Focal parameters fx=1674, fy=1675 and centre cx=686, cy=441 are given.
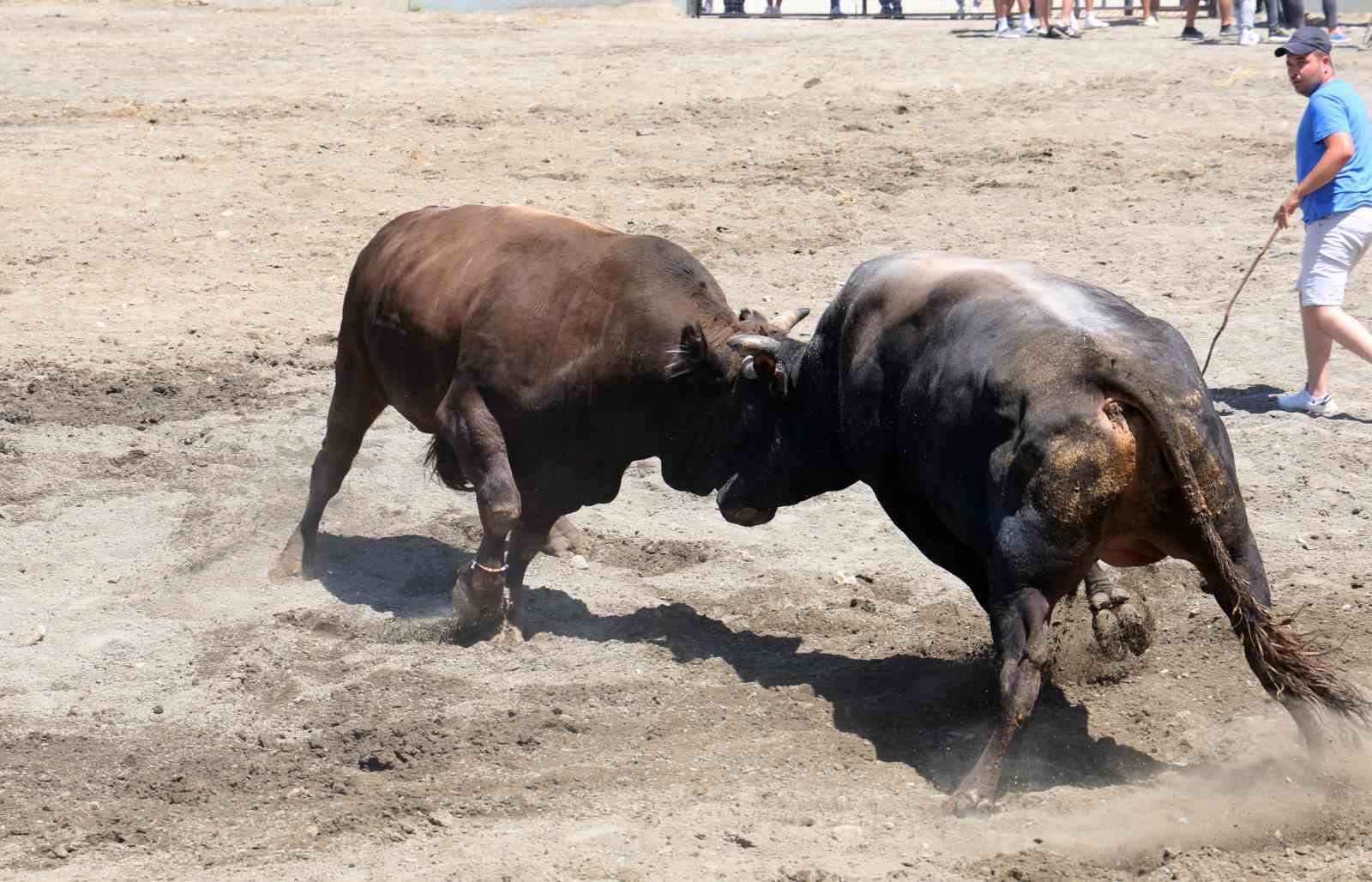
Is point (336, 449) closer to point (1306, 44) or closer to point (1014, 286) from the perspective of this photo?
point (1014, 286)

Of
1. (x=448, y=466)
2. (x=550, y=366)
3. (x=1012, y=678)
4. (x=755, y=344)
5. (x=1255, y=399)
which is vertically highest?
(x=755, y=344)

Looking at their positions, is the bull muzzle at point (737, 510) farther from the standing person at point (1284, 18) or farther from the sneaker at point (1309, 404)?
the standing person at point (1284, 18)

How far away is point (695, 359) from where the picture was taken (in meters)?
6.33

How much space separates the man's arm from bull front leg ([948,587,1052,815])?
14.4ft

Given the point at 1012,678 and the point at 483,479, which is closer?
the point at 1012,678

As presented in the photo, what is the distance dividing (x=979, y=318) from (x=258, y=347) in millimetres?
5975

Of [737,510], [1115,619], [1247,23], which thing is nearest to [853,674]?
[737,510]

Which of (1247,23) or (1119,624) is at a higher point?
(1247,23)

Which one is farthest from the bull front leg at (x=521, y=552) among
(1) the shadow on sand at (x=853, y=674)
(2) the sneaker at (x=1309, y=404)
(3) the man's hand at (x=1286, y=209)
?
(2) the sneaker at (x=1309, y=404)

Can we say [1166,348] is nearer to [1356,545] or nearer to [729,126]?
[1356,545]

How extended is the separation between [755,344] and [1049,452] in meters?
1.55

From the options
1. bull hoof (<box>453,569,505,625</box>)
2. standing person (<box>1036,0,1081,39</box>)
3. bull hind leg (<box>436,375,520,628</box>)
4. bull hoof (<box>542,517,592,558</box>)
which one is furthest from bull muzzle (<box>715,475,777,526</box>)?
standing person (<box>1036,0,1081,39</box>)

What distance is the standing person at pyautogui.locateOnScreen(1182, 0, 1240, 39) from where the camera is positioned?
19.2 meters

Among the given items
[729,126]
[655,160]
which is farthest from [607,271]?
[729,126]
